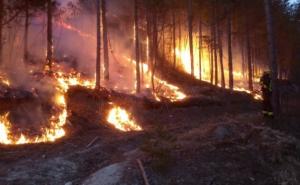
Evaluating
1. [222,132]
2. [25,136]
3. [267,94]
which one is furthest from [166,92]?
[222,132]

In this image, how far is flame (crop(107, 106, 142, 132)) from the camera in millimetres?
20400

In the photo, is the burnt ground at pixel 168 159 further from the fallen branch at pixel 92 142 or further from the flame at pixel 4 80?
the flame at pixel 4 80

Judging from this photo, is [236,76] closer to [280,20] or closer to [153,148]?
[280,20]

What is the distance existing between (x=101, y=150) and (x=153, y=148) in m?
3.28

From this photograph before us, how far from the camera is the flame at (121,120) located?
20400 mm

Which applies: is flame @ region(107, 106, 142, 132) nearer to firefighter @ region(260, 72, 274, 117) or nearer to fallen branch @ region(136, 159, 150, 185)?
firefighter @ region(260, 72, 274, 117)

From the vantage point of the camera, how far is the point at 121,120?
21516mm

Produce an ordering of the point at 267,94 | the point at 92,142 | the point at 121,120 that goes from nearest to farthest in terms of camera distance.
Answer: the point at 92,142
the point at 267,94
the point at 121,120

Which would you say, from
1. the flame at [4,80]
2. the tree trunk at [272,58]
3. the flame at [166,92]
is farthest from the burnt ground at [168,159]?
the flame at [166,92]

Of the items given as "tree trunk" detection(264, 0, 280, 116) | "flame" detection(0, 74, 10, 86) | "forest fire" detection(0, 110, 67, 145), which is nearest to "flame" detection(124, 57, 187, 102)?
"tree trunk" detection(264, 0, 280, 116)

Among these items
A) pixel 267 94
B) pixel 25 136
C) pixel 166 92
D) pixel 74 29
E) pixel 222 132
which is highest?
pixel 74 29

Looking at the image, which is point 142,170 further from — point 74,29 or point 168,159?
point 74,29

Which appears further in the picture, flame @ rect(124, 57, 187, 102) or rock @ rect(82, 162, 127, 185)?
flame @ rect(124, 57, 187, 102)

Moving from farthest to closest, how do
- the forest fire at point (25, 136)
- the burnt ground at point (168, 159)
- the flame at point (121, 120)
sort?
the flame at point (121, 120), the forest fire at point (25, 136), the burnt ground at point (168, 159)
